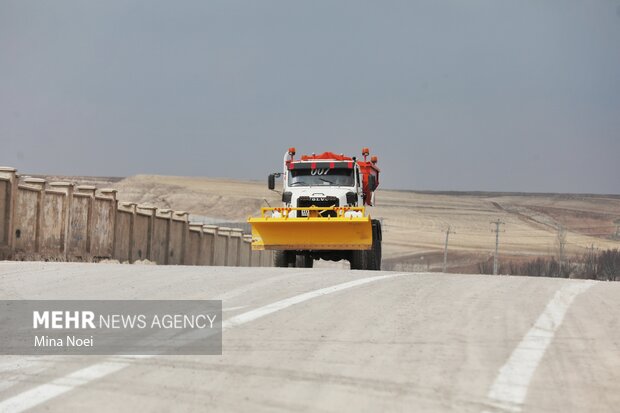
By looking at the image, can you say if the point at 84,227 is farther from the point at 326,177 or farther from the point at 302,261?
the point at 326,177

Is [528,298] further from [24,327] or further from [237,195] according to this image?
[237,195]

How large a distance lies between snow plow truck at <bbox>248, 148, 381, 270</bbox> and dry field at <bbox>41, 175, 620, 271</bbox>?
268ft

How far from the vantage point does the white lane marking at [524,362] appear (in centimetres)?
628

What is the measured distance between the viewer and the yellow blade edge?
76.3ft

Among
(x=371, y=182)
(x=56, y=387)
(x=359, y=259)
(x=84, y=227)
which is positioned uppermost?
(x=371, y=182)

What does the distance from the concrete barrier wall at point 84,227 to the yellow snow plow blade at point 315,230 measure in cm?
611

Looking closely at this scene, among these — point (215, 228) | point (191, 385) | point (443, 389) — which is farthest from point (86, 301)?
point (215, 228)

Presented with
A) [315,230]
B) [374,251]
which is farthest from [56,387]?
[374,251]

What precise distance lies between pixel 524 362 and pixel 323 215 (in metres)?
16.7

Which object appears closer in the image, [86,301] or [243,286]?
[86,301]

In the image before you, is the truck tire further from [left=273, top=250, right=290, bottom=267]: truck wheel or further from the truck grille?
[left=273, top=250, right=290, bottom=267]: truck wheel

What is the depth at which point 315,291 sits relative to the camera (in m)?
11.9

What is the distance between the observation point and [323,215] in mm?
24000

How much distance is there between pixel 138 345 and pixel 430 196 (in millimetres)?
180183
